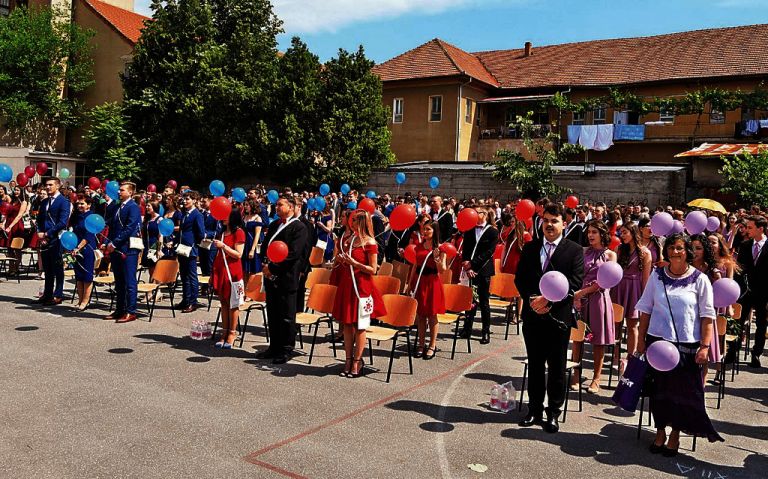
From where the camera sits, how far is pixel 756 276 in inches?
323

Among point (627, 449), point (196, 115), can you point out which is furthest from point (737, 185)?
point (196, 115)

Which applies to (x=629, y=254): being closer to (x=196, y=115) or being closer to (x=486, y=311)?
(x=486, y=311)

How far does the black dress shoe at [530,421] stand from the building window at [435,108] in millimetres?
29735

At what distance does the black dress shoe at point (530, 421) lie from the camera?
5664 millimetres

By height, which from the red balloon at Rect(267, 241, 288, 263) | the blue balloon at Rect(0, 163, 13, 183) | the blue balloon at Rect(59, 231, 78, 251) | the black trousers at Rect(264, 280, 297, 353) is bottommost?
the black trousers at Rect(264, 280, 297, 353)

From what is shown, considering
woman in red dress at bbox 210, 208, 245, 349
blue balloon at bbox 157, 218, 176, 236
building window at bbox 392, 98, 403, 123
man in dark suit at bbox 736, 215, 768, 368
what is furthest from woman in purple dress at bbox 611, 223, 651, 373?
building window at bbox 392, 98, 403, 123

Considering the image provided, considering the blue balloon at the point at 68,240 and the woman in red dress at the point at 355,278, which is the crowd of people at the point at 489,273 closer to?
the woman in red dress at the point at 355,278

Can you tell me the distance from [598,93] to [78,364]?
3076 cm

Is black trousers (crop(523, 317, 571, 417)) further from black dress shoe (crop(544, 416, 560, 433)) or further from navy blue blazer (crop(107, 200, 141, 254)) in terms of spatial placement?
navy blue blazer (crop(107, 200, 141, 254))

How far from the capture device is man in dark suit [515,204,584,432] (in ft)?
17.9

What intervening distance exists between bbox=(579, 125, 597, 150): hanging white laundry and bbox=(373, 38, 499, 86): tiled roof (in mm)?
6714

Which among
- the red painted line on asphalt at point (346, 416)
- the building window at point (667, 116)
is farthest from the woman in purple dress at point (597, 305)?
the building window at point (667, 116)

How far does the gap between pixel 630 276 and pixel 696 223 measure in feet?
4.16

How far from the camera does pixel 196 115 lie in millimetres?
29812
